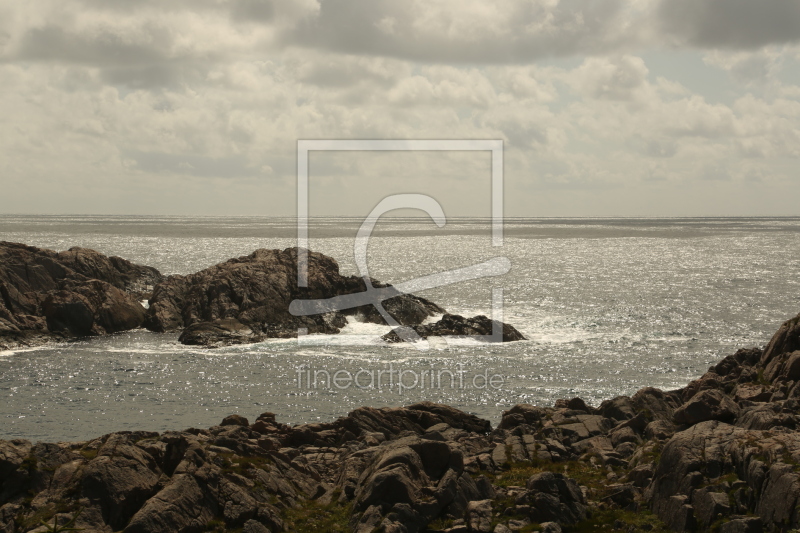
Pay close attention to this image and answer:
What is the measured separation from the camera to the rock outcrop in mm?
72000

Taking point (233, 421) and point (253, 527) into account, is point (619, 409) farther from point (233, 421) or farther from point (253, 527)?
point (253, 527)

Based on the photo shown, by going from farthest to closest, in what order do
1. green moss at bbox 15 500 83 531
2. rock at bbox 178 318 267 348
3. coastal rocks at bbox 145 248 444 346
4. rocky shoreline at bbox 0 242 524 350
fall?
coastal rocks at bbox 145 248 444 346, rocky shoreline at bbox 0 242 524 350, rock at bbox 178 318 267 348, green moss at bbox 15 500 83 531

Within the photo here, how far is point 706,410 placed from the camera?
3419 centimetres

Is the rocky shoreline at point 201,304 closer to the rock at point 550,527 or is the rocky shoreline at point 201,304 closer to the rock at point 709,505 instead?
the rock at point 550,527

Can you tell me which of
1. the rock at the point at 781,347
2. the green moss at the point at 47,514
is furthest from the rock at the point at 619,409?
the green moss at the point at 47,514

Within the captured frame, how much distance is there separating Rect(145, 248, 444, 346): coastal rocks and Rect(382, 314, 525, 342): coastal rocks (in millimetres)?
4373

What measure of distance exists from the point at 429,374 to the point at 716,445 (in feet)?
107

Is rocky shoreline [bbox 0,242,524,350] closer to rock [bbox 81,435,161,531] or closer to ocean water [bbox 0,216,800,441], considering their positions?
ocean water [bbox 0,216,800,441]

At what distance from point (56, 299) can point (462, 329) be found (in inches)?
1595

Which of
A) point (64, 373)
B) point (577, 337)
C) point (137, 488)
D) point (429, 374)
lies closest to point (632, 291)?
point (577, 337)

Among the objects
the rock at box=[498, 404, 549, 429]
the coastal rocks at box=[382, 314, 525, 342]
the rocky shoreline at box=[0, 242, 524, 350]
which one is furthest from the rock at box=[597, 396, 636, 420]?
the rocky shoreline at box=[0, 242, 524, 350]

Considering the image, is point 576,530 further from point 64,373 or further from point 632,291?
point 632,291

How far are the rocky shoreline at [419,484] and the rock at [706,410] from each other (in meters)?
0.06

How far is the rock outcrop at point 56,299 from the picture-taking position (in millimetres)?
72000
